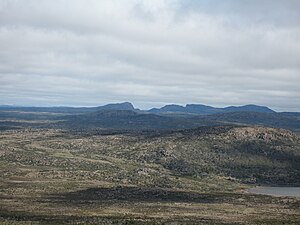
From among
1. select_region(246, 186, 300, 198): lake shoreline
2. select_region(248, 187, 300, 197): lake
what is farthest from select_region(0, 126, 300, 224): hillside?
select_region(248, 187, 300, 197): lake

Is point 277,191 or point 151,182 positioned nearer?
point 277,191

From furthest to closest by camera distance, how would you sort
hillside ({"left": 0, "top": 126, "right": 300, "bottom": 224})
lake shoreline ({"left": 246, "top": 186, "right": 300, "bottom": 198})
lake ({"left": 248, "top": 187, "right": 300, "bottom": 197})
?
lake ({"left": 248, "top": 187, "right": 300, "bottom": 197})
lake shoreline ({"left": 246, "top": 186, "right": 300, "bottom": 198})
hillside ({"left": 0, "top": 126, "right": 300, "bottom": 224})

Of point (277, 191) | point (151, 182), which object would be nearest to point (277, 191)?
point (277, 191)

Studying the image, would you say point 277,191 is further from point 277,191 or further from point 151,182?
point 151,182

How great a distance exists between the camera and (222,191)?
436 feet

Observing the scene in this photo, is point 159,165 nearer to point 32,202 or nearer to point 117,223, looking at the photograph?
point 32,202

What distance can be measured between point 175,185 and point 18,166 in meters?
55.6

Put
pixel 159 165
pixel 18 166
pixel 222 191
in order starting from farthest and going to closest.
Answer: pixel 159 165 → pixel 18 166 → pixel 222 191

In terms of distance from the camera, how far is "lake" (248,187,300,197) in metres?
133

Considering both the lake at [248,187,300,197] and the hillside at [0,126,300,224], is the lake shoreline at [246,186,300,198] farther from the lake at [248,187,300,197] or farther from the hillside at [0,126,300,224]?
the hillside at [0,126,300,224]

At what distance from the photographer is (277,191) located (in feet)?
450

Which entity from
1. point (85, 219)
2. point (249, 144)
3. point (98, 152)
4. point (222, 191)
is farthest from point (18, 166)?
point (249, 144)

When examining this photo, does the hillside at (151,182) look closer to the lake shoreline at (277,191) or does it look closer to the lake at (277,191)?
the lake shoreline at (277,191)

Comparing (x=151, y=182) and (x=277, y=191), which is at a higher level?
(x=151, y=182)
